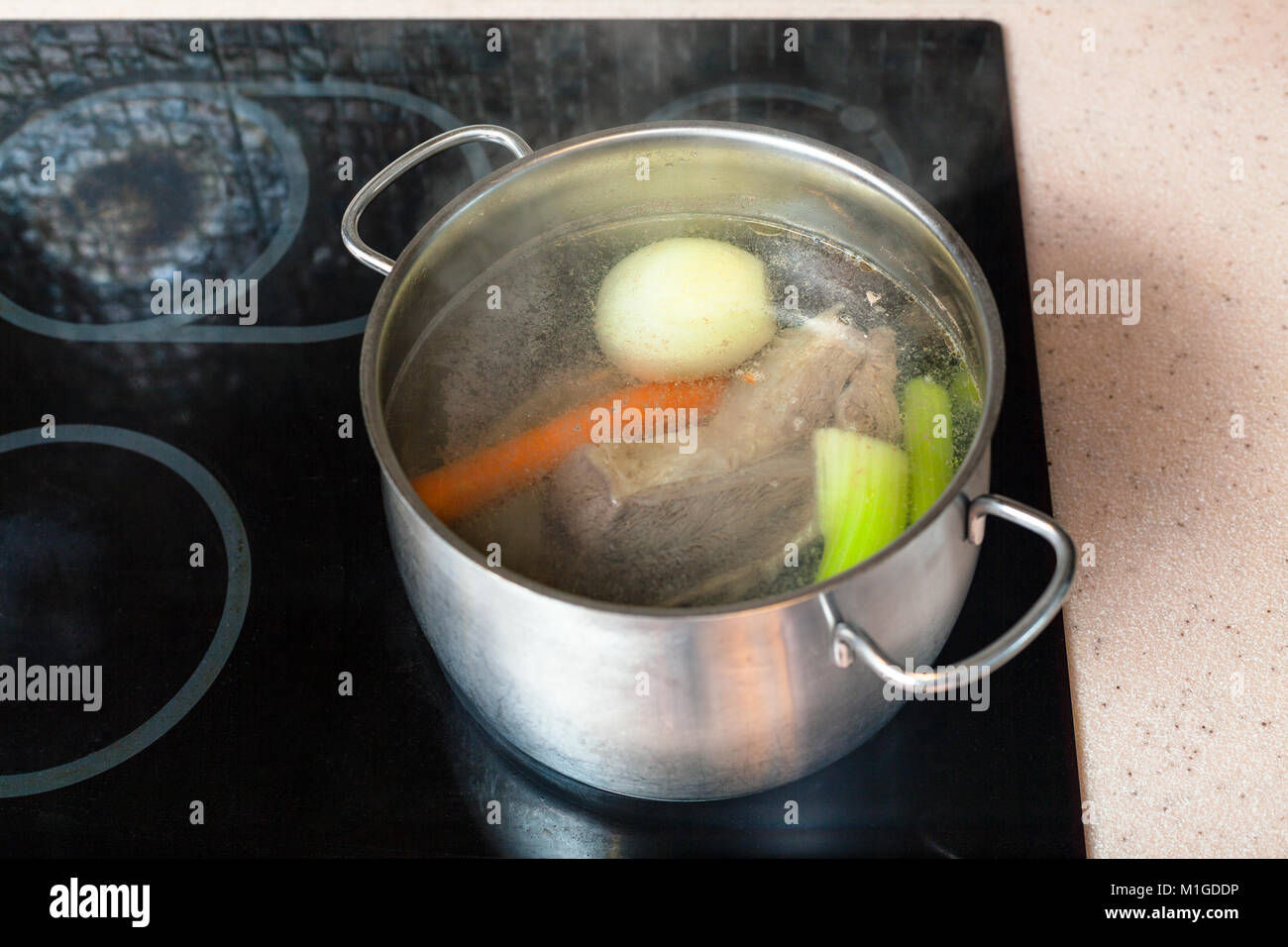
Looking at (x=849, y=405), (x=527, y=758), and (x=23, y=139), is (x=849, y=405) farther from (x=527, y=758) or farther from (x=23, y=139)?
(x=23, y=139)

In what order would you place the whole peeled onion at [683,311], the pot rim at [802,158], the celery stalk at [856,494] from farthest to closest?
the whole peeled onion at [683,311]
the celery stalk at [856,494]
the pot rim at [802,158]

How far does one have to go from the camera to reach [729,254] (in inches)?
31.9

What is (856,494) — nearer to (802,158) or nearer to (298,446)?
(802,158)

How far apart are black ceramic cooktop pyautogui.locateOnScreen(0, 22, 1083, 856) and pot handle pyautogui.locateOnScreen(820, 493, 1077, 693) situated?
160mm

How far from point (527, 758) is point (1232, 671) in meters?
0.42

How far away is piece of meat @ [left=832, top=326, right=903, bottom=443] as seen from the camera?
29.0 inches

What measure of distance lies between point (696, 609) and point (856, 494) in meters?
0.18

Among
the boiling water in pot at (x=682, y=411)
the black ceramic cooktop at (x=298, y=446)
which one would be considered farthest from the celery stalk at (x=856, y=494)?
the black ceramic cooktop at (x=298, y=446)

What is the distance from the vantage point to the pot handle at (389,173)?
742mm

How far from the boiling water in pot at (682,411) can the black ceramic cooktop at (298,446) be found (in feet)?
0.34

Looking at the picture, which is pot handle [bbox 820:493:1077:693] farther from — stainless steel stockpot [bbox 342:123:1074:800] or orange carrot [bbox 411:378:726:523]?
orange carrot [bbox 411:378:726:523]

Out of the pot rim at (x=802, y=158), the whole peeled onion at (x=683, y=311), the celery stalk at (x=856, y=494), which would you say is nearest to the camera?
the pot rim at (x=802, y=158)

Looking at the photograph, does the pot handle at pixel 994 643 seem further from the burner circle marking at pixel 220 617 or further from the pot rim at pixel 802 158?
the burner circle marking at pixel 220 617

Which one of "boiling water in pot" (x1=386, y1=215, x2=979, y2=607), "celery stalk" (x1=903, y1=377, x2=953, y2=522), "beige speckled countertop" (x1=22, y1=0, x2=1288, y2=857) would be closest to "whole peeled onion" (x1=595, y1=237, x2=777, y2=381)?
"boiling water in pot" (x1=386, y1=215, x2=979, y2=607)
